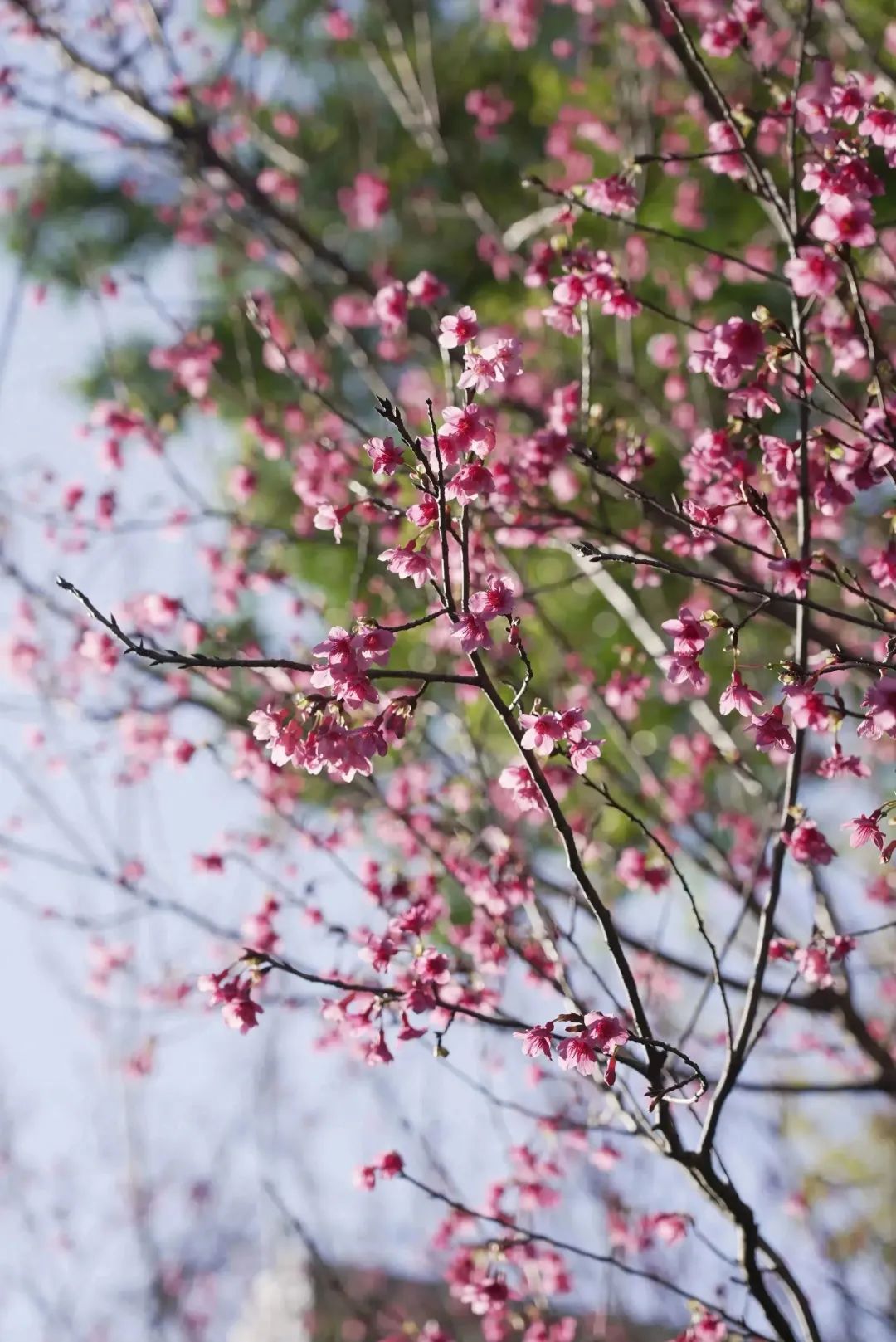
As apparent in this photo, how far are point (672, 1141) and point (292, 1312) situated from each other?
15.0 m

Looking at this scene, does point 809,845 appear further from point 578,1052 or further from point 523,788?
point 578,1052

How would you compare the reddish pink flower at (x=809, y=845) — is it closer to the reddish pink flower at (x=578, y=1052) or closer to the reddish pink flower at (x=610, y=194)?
the reddish pink flower at (x=578, y=1052)

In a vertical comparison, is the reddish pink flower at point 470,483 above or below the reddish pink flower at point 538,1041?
above

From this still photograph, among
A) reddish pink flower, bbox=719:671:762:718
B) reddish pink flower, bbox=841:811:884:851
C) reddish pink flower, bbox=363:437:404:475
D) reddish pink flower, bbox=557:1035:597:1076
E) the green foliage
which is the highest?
the green foliage

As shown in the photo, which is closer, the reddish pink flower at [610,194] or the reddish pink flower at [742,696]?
the reddish pink flower at [742,696]

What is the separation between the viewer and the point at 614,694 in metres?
3.63

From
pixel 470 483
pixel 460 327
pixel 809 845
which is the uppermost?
pixel 460 327

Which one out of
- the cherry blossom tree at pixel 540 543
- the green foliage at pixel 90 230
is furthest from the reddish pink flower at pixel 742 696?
the green foliage at pixel 90 230

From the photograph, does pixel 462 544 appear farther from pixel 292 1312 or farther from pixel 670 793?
pixel 292 1312

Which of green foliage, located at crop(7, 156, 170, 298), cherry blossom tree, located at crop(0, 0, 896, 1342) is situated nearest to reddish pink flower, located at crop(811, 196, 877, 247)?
cherry blossom tree, located at crop(0, 0, 896, 1342)

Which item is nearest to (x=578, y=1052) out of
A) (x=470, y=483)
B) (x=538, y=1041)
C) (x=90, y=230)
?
(x=538, y=1041)

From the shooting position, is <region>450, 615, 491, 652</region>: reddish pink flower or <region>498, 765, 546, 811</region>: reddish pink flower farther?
<region>498, 765, 546, 811</region>: reddish pink flower

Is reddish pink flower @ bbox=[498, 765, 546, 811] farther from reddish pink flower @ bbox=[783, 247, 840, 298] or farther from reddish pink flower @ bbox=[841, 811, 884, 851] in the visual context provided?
reddish pink flower @ bbox=[783, 247, 840, 298]

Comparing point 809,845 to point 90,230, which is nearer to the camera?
point 809,845
